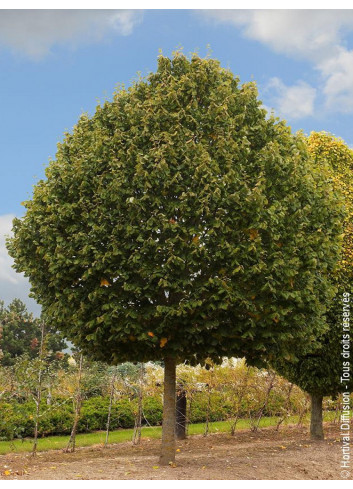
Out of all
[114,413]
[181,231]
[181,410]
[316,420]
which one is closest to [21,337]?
[114,413]

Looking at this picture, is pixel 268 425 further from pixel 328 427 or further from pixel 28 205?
pixel 28 205

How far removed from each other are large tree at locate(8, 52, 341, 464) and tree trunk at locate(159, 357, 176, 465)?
3cm

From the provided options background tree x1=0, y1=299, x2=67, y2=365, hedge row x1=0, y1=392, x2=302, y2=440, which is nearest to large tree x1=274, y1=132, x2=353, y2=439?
hedge row x1=0, y1=392, x2=302, y2=440

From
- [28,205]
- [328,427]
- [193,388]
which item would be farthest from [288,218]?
[328,427]

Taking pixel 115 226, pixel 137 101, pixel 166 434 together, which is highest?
pixel 137 101

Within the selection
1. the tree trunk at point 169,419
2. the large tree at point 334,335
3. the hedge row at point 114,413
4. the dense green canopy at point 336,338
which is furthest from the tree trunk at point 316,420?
the tree trunk at point 169,419

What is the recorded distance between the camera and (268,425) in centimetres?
2098

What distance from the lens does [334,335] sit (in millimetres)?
13938

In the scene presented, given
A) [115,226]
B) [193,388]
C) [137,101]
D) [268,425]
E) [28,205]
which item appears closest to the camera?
[115,226]

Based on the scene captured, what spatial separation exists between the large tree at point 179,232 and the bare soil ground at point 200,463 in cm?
98

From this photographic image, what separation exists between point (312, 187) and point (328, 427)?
12.4 m

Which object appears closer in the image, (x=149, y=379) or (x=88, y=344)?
(x=88, y=344)

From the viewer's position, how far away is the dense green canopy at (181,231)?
927 cm

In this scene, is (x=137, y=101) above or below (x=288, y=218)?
above
